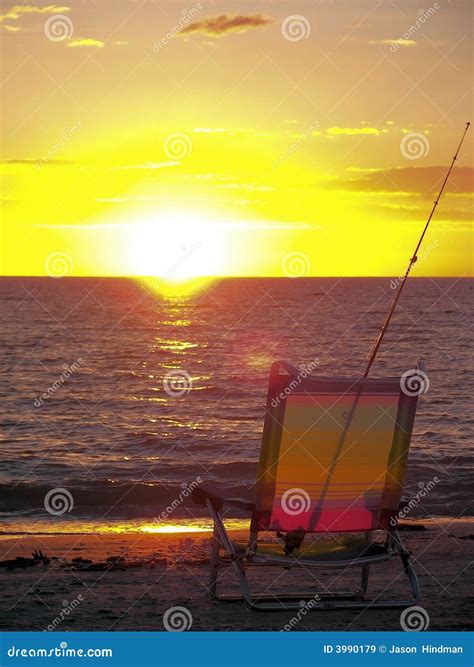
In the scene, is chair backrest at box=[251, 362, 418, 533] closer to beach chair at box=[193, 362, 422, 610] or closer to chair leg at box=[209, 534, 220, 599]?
beach chair at box=[193, 362, 422, 610]

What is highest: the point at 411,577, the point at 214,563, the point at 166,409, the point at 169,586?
the point at 166,409

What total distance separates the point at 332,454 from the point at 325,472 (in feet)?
0.36

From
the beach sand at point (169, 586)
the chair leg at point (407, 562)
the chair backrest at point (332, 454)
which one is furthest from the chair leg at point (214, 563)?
the chair leg at point (407, 562)

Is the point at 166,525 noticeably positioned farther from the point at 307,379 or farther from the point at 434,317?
the point at 434,317

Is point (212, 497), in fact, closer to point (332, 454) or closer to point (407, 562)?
point (332, 454)

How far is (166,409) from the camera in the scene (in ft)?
83.4

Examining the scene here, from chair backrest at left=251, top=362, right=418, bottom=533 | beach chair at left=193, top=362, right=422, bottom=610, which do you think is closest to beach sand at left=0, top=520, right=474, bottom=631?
beach chair at left=193, top=362, right=422, bottom=610

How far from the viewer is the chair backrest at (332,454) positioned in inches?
213

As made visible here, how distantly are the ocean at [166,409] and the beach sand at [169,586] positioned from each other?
2620 millimetres

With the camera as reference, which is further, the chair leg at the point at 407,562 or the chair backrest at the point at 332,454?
the chair leg at the point at 407,562

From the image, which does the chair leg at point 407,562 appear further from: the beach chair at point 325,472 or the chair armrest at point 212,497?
the chair armrest at point 212,497

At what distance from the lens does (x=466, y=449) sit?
61.2 feet

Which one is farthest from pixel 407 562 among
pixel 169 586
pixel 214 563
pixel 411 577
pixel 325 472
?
pixel 169 586

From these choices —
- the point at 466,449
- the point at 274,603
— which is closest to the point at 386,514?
the point at 274,603
